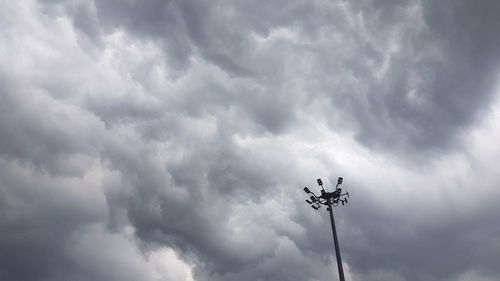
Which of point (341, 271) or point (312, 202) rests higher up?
point (312, 202)

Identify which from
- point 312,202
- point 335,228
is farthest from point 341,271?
point 312,202

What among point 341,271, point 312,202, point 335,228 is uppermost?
point 312,202

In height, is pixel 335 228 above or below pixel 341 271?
above

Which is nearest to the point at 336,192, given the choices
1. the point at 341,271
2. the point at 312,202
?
the point at 312,202

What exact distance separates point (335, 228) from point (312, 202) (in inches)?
127

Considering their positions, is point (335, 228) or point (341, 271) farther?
point (335, 228)

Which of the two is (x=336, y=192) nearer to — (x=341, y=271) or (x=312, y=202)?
(x=312, y=202)

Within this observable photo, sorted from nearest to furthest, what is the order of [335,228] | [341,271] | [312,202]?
[341,271] → [335,228] → [312,202]

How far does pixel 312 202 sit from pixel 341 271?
21.2ft

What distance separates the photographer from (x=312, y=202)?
27953mm

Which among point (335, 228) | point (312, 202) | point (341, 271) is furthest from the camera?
point (312, 202)

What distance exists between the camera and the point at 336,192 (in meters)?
27.0

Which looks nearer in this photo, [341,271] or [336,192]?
[341,271]

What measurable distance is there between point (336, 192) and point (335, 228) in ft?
10.2
